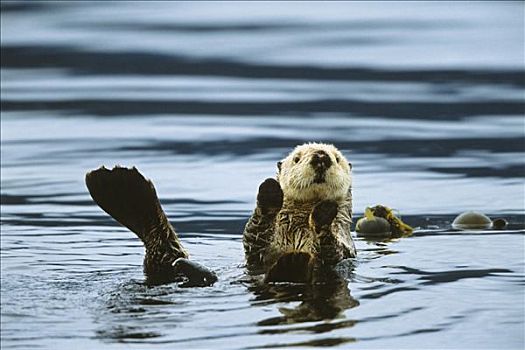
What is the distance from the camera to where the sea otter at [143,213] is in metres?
6.09

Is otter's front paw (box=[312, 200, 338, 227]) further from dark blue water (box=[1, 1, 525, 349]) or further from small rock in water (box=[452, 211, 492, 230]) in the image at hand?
small rock in water (box=[452, 211, 492, 230])

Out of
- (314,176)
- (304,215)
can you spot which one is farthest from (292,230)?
(314,176)

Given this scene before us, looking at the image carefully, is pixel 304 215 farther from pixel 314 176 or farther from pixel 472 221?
pixel 472 221

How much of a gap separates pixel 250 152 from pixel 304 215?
4.14m

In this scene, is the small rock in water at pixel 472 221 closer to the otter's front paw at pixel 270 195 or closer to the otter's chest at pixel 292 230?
the otter's chest at pixel 292 230

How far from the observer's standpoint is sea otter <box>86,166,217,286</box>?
6090 millimetres

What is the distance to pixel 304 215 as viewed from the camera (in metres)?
6.40

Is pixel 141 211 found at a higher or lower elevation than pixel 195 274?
higher

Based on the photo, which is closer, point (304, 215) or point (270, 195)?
point (270, 195)

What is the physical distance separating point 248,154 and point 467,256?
12.9 ft

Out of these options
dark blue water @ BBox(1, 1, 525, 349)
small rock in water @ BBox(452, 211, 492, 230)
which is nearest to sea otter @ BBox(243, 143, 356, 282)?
dark blue water @ BBox(1, 1, 525, 349)

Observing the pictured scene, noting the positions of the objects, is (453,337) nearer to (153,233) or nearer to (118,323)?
(118,323)

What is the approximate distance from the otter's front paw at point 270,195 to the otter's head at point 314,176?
0.34 metres

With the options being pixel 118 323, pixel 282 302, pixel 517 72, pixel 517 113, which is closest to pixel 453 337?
pixel 282 302
